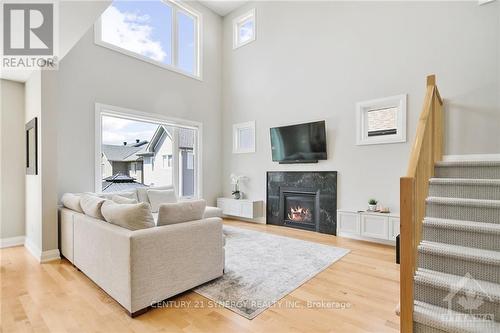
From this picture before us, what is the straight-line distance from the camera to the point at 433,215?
2316mm

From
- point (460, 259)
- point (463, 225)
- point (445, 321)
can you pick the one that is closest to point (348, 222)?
point (463, 225)

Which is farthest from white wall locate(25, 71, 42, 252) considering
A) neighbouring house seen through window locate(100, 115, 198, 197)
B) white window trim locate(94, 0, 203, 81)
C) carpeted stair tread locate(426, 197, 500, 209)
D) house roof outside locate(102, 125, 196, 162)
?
carpeted stair tread locate(426, 197, 500, 209)

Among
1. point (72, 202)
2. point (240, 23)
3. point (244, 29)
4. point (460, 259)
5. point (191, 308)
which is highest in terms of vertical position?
point (240, 23)

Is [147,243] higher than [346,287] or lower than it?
higher

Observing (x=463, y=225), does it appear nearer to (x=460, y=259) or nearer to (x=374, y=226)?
(x=460, y=259)

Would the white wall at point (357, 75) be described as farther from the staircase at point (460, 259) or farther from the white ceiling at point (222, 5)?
the staircase at point (460, 259)

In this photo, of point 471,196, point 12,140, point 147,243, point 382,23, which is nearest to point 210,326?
point 147,243

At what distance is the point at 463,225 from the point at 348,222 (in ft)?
7.36

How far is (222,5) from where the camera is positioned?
20.4 ft

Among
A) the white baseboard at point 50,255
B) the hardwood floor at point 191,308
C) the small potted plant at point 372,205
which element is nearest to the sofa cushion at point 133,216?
the hardwood floor at point 191,308

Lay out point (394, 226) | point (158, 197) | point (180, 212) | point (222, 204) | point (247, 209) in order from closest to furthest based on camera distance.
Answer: point (180, 212), point (394, 226), point (158, 197), point (247, 209), point (222, 204)

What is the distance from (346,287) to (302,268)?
57cm

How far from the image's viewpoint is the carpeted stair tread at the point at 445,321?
1439 millimetres

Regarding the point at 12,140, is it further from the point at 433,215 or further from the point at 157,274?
the point at 433,215
